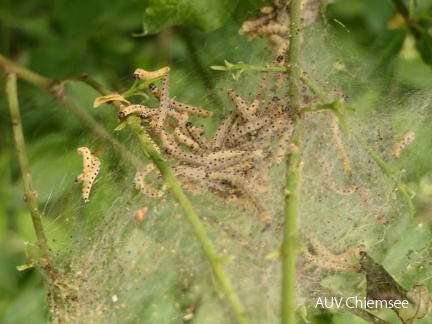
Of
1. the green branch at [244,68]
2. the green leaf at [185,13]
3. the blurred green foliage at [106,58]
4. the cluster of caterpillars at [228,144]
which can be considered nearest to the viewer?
the green branch at [244,68]

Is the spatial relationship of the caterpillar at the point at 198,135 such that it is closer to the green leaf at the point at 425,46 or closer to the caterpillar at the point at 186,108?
the caterpillar at the point at 186,108

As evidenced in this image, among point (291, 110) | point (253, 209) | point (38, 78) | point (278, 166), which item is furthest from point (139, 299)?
point (38, 78)

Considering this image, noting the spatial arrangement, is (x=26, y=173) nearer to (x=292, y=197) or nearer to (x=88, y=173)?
(x=88, y=173)

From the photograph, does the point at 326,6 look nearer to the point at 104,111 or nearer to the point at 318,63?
the point at 318,63

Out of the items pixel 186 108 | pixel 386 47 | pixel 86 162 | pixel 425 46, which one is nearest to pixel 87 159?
pixel 86 162

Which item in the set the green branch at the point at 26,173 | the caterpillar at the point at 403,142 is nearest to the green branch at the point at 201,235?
the green branch at the point at 26,173
